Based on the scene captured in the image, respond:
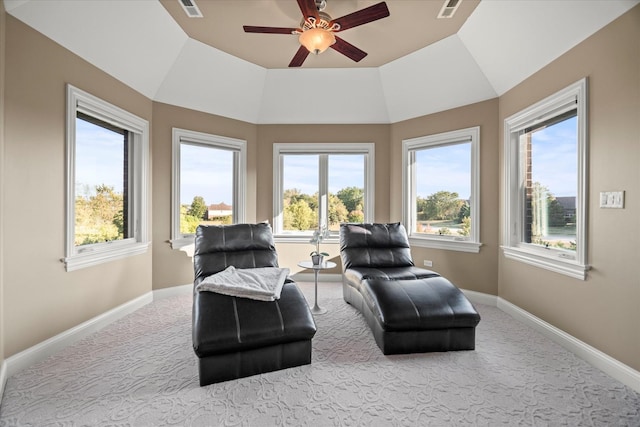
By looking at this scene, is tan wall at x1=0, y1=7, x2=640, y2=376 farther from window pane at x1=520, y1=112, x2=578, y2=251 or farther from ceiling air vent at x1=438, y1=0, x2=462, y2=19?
ceiling air vent at x1=438, y1=0, x2=462, y2=19

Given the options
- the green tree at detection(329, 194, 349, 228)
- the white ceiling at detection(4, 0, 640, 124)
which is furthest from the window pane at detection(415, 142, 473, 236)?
the green tree at detection(329, 194, 349, 228)

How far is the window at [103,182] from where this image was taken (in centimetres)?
267

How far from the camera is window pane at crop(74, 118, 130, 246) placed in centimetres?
290

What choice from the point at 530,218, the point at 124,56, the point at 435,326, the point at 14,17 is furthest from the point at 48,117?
the point at 530,218

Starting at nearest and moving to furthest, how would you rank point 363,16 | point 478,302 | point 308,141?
point 363,16 < point 478,302 < point 308,141

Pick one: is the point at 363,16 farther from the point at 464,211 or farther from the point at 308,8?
the point at 464,211

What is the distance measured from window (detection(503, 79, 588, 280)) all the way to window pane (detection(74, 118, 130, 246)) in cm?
418

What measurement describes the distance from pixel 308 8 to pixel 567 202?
2668mm

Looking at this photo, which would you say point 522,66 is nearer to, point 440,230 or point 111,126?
point 440,230

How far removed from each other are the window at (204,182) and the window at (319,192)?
1.94ft

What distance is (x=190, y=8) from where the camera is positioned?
280 cm

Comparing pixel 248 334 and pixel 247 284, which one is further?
pixel 247 284

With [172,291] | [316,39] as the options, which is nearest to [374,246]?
[316,39]

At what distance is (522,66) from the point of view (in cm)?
300
